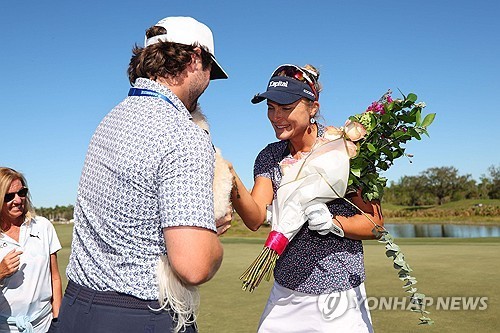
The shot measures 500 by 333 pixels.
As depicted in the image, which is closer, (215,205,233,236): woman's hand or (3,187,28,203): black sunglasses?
(215,205,233,236): woman's hand

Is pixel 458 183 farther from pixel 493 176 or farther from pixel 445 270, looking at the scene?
pixel 445 270

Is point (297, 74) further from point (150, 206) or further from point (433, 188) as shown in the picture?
point (433, 188)

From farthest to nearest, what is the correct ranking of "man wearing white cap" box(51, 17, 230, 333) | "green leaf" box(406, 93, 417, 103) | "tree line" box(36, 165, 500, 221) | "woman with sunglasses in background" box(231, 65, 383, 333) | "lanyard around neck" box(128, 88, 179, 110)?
1. "tree line" box(36, 165, 500, 221)
2. "green leaf" box(406, 93, 417, 103)
3. "woman with sunglasses in background" box(231, 65, 383, 333)
4. "lanyard around neck" box(128, 88, 179, 110)
5. "man wearing white cap" box(51, 17, 230, 333)

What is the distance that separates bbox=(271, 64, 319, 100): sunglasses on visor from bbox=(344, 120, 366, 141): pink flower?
28 cm

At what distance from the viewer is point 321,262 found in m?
2.95

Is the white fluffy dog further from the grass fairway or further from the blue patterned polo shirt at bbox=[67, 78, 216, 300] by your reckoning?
the grass fairway

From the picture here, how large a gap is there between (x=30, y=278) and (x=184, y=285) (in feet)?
7.49

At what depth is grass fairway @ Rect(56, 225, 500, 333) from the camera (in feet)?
19.0

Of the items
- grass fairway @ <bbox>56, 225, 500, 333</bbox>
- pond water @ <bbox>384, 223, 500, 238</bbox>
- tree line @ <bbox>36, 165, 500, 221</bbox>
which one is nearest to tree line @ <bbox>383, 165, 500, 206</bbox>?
tree line @ <bbox>36, 165, 500, 221</bbox>

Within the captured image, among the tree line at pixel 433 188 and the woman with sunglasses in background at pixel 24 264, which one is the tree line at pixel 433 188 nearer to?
the tree line at pixel 433 188

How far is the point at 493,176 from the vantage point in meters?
77.9

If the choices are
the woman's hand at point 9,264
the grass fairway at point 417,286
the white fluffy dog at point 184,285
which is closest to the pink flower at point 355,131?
the white fluffy dog at point 184,285

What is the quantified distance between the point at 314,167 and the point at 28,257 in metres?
2.16

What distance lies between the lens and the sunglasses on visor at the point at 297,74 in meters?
3.12
